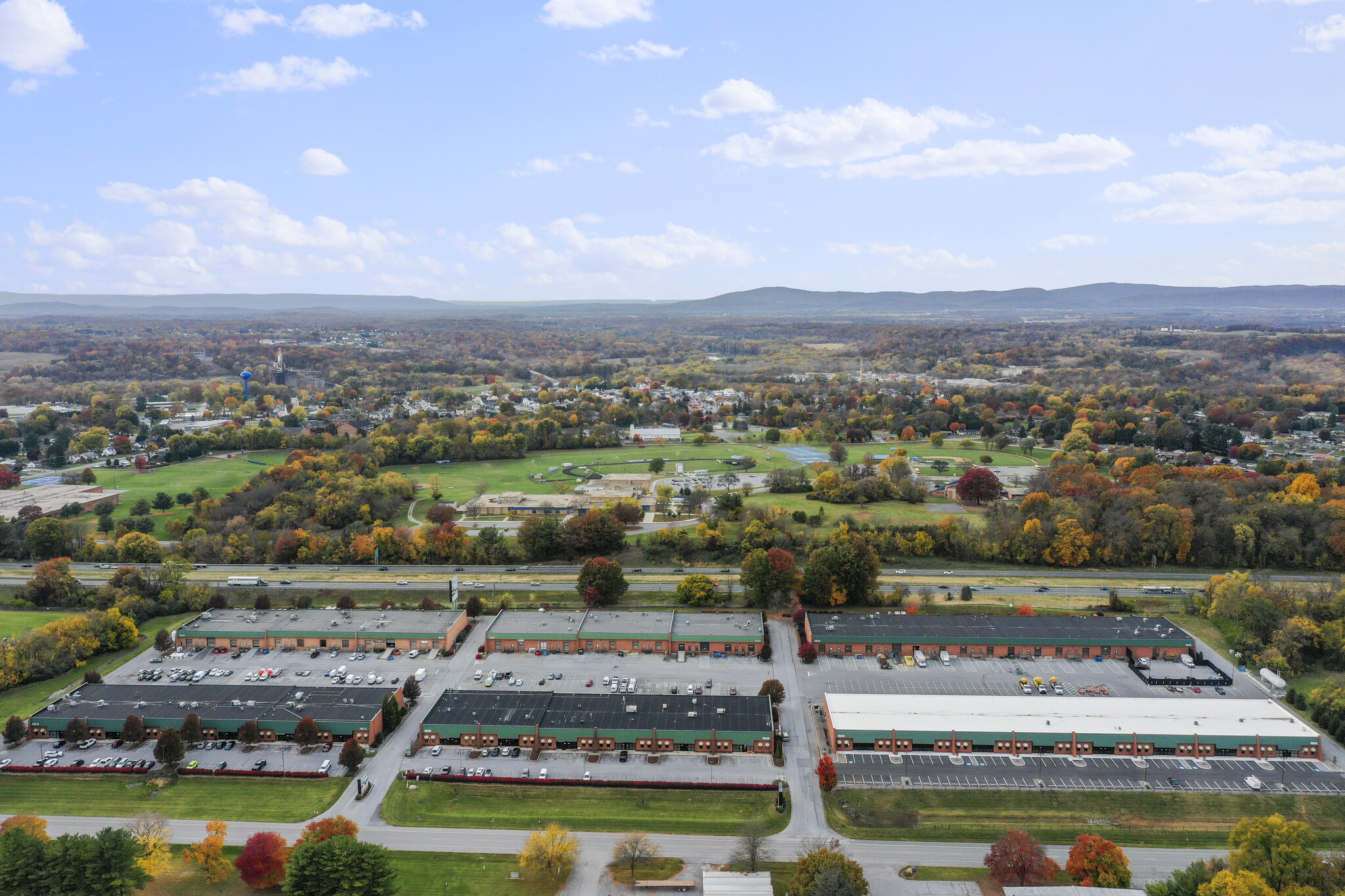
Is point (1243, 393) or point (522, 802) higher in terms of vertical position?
point (1243, 393)

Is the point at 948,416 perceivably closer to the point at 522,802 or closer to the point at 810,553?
the point at 810,553

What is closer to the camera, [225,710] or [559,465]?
[225,710]

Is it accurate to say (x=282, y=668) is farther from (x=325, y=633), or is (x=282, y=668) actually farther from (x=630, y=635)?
(x=630, y=635)

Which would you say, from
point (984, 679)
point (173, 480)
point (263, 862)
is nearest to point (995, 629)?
point (984, 679)

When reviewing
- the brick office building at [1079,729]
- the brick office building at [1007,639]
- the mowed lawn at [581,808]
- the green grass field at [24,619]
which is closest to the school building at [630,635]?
the brick office building at [1007,639]

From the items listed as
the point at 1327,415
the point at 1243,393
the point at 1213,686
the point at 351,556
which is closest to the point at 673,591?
the point at 351,556

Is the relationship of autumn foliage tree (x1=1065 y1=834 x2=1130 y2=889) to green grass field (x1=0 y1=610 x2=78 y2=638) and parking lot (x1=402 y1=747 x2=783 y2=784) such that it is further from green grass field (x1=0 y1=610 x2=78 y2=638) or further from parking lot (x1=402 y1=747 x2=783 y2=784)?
green grass field (x1=0 y1=610 x2=78 y2=638)
